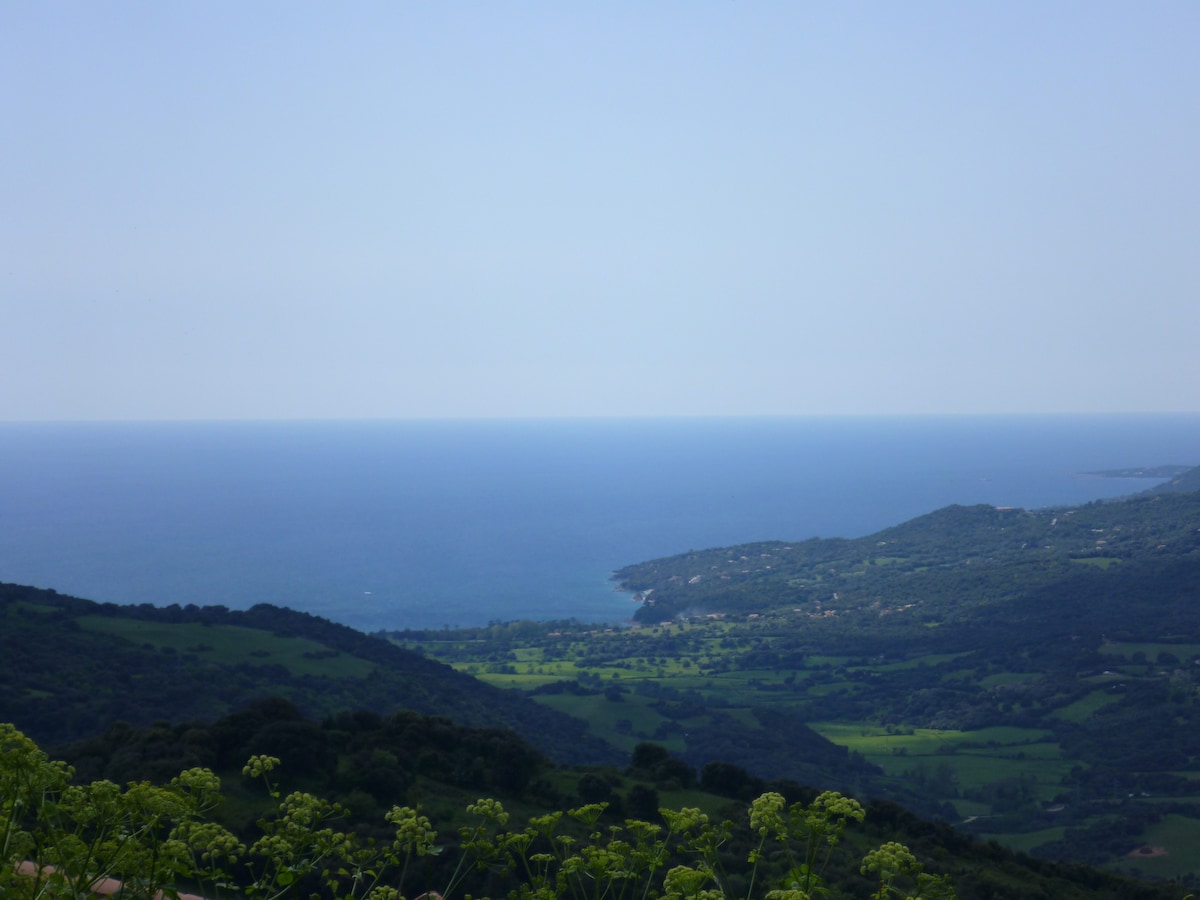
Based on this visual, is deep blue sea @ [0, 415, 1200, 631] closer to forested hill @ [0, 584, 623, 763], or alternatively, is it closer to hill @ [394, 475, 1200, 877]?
hill @ [394, 475, 1200, 877]

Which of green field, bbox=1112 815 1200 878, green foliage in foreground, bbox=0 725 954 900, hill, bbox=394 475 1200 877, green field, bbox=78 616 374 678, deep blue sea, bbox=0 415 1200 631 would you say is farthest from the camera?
deep blue sea, bbox=0 415 1200 631

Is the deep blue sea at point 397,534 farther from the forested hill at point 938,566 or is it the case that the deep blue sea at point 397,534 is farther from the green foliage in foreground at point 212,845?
the green foliage in foreground at point 212,845

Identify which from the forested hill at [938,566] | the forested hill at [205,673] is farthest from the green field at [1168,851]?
the forested hill at [938,566]

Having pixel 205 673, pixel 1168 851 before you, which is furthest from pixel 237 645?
pixel 1168 851

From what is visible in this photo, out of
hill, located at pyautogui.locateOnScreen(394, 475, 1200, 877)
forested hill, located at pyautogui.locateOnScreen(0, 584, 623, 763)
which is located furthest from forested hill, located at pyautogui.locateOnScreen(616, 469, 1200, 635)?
forested hill, located at pyautogui.locateOnScreen(0, 584, 623, 763)

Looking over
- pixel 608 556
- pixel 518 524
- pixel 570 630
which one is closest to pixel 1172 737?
pixel 570 630

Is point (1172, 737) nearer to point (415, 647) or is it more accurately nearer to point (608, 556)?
point (415, 647)
